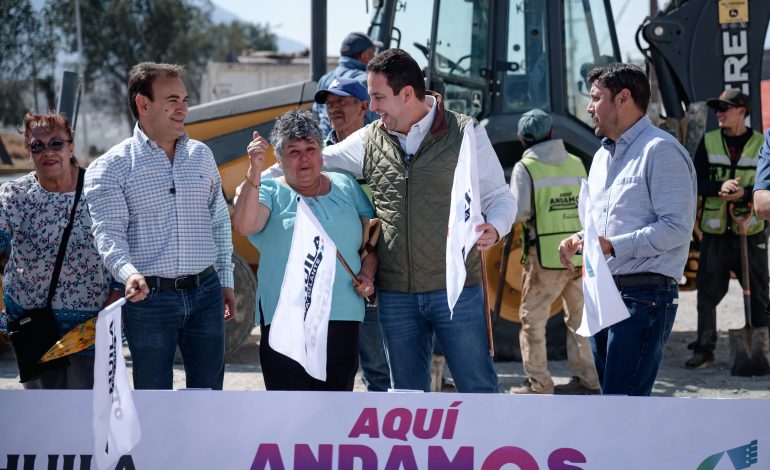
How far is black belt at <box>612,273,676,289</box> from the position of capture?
389 cm

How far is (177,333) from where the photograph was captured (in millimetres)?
4148

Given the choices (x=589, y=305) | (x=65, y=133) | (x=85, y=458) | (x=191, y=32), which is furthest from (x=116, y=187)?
(x=191, y=32)

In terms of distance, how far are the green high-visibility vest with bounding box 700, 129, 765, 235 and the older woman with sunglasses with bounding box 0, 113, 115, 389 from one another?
4.52 meters

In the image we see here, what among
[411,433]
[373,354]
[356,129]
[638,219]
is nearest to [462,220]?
[638,219]

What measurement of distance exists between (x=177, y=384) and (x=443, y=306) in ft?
11.4

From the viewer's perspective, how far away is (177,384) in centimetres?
698

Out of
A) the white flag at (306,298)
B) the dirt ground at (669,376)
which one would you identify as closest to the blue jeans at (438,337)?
the white flag at (306,298)

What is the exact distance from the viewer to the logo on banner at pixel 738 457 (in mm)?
3248

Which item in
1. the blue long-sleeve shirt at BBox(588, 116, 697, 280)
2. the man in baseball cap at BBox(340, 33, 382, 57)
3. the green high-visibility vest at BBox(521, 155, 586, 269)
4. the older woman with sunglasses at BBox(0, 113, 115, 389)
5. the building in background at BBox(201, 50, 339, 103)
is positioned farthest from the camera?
the building in background at BBox(201, 50, 339, 103)

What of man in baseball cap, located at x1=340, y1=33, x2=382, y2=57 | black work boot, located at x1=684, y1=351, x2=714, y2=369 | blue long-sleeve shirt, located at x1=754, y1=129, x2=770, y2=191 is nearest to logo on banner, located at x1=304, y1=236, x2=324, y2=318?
blue long-sleeve shirt, located at x1=754, y1=129, x2=770, y2=191

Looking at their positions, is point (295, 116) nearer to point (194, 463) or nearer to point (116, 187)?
point (116, 187)

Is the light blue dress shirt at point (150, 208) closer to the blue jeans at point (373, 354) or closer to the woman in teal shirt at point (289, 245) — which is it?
the woman in teal shirt at point (289, 245)

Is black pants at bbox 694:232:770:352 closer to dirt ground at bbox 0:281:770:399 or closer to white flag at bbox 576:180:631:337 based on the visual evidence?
dirt ground at bbox 0:281:770:399

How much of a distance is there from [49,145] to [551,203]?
330 cm
